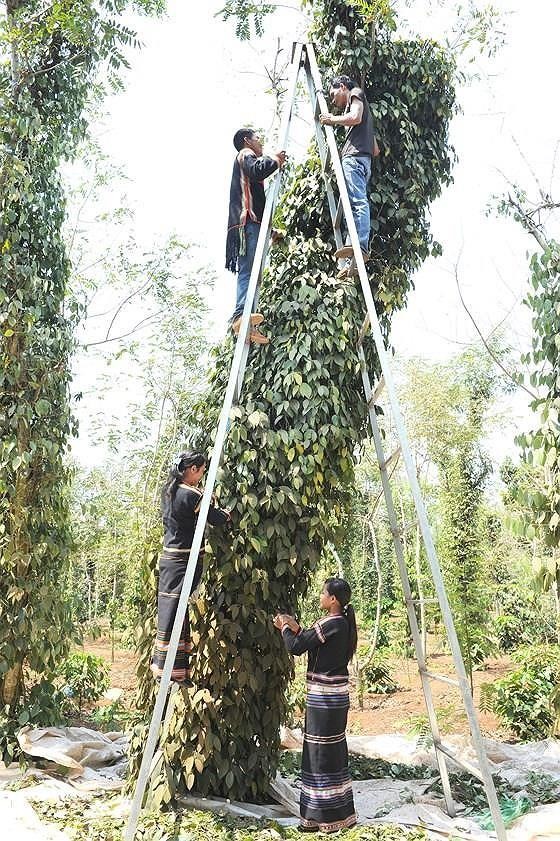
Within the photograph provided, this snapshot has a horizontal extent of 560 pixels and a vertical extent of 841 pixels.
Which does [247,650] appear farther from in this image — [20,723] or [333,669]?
[20,723]

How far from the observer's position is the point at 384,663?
12.7 metres

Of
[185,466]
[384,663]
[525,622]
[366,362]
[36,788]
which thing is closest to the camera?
[185,466]

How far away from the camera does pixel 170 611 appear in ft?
12.1

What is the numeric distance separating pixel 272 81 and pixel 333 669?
190 inches

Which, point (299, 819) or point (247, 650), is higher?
point (247, 650)

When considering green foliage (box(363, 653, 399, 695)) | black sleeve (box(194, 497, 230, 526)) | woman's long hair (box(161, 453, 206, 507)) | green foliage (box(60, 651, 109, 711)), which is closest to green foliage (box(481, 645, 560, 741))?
green foliage (box(363, 653, 399, 695))

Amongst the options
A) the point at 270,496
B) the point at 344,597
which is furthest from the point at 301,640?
the point at 270,496

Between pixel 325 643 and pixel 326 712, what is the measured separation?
39cm

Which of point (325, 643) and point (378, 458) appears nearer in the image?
point (325, 643)

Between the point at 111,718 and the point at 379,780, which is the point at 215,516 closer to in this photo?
the point at 379,780

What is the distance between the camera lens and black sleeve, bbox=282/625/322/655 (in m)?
3.84

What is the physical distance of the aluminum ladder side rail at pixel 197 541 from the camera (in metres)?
3.15

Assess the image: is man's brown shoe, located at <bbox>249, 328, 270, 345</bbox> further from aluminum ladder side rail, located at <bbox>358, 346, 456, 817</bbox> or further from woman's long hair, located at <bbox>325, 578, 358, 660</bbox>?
woman's long hair, located at <bbox>325, 578, 358, 660</bbox>

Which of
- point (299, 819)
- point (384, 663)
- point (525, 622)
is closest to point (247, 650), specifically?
point (299, 819)
